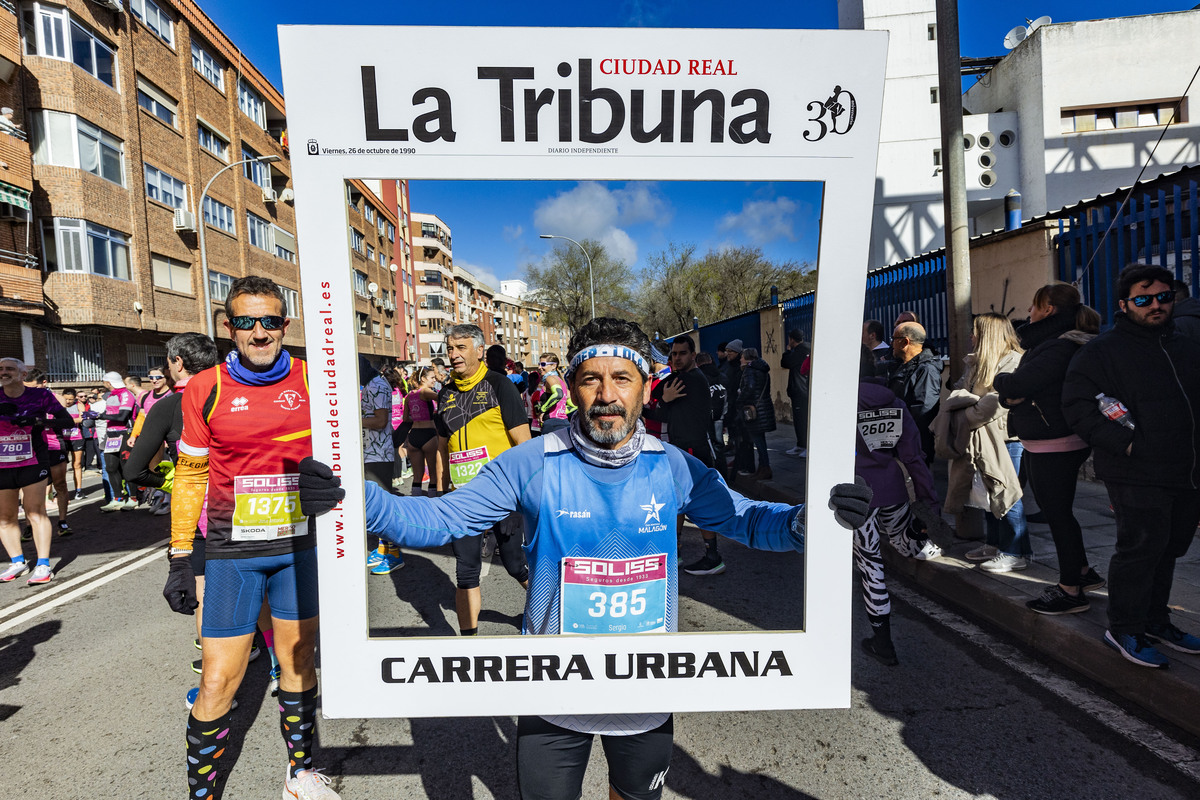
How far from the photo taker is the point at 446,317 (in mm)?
3547

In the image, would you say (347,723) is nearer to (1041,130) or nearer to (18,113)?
(18,113)

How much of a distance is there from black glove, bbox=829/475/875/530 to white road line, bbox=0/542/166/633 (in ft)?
19.6

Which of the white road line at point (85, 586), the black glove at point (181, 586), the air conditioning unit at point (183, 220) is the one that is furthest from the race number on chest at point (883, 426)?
the air conditioning unit at point (183, 220)

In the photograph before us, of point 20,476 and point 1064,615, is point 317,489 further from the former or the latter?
point 20,476

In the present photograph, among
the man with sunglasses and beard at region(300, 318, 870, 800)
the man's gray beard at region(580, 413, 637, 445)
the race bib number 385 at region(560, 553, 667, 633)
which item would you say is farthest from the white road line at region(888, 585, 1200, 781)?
the man's gray beard at region(580, 413, 637, 445)

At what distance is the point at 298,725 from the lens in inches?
100

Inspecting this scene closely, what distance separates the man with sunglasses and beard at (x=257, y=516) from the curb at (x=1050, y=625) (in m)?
1.83

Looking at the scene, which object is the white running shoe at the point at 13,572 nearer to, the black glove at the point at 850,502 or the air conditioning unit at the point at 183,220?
the black glove at the point at 850,502

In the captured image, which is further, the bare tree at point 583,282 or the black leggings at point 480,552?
the black leggings at point 480,552

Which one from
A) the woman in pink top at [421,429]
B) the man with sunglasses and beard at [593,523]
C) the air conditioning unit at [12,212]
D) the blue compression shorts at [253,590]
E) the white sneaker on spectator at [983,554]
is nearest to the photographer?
the man with sunglasses and beard at [593,523]

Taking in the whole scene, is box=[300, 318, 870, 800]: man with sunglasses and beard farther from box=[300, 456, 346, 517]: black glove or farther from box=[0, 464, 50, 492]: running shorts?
box=[0, 464, 50, 492]: running shorts

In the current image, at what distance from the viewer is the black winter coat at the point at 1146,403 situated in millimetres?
3070

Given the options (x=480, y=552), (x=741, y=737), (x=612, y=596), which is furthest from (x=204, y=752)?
(x=741, y=737)

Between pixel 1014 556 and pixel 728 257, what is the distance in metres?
4.16
